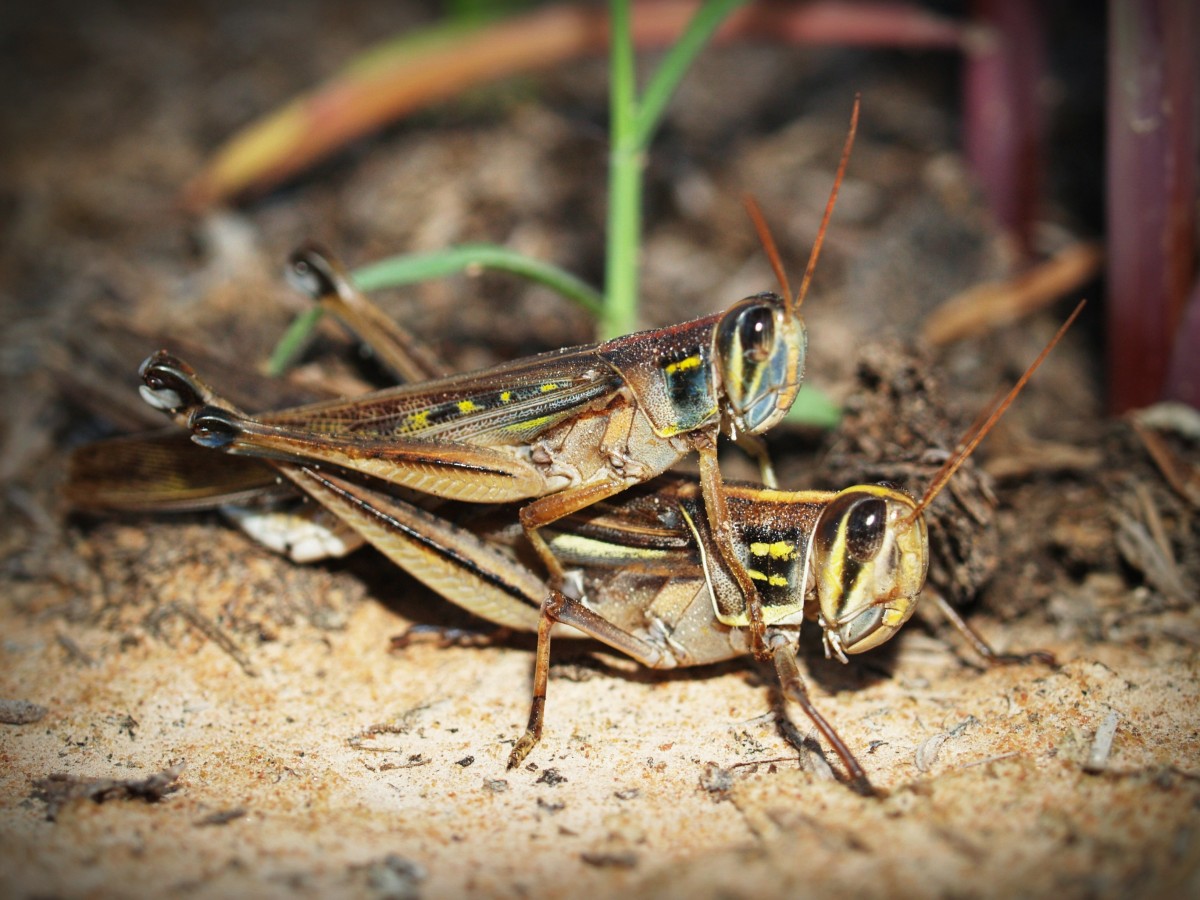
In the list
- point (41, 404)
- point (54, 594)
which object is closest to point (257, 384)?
point (54, 594)

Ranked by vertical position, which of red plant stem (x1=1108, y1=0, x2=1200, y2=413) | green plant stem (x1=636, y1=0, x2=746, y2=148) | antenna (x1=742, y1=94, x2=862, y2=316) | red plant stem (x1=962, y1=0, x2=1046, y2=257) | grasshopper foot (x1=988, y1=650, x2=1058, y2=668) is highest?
red plant stem (x1=962, y1=0, x2=1046, y2=257)

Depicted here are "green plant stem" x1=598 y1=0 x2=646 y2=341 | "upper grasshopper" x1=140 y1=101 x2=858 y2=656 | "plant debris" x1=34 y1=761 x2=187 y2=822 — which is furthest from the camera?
"green plant stem" x1=598 y1=0 x2=646 y2=341

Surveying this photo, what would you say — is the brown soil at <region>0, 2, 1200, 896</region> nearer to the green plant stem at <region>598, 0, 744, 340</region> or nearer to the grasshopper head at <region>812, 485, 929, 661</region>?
the grasshopper head at <region>812, 485, 929, 661</region>

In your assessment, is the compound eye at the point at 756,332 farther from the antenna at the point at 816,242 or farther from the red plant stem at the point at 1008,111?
the red plant stem at the point at 1008,111

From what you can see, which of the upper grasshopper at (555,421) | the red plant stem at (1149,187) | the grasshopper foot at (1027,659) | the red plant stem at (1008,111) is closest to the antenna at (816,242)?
the upper grasshopper at (555,421)

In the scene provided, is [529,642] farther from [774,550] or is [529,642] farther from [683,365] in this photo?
[683,365]

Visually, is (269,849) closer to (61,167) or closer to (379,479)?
(379,479)

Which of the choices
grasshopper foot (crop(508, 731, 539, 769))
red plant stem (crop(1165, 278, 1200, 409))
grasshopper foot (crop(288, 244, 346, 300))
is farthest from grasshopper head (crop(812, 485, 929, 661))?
grasshopper foot (crop(288, 244, 346, 300))

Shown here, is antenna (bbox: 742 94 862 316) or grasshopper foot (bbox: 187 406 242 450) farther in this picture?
grasshopper foot (bbox: 187 406 242 450)
